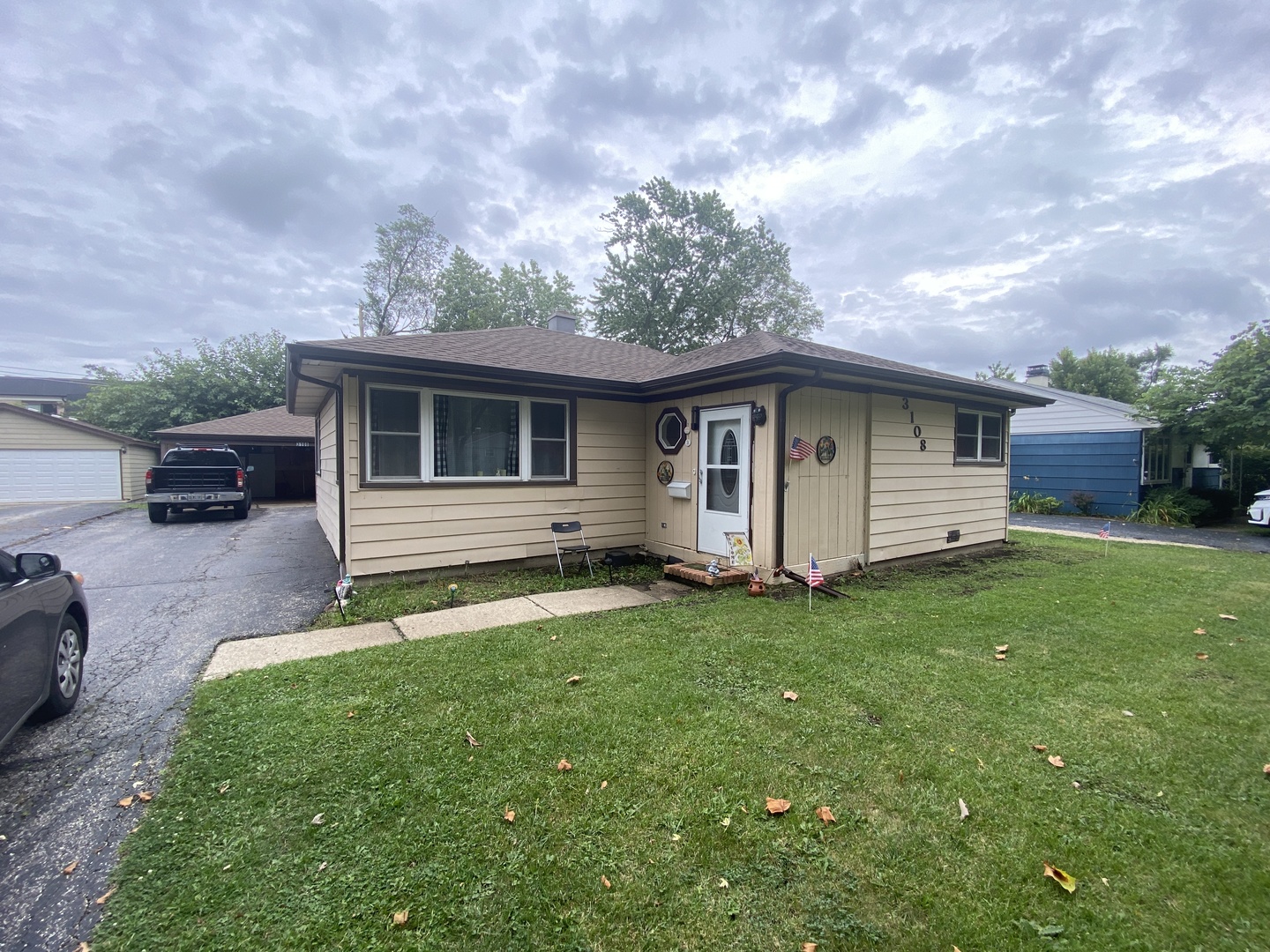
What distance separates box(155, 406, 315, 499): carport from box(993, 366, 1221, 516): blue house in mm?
22878

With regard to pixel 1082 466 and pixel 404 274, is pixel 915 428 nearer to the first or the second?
pixel 1082 466

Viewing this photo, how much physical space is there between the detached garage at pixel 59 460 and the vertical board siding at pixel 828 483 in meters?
21.1

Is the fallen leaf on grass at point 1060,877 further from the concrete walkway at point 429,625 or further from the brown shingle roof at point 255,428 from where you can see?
the brown shingle roof at point 255,428

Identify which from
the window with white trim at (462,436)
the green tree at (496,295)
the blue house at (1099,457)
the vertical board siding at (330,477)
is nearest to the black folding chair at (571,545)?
the window with white trim at (462,436)

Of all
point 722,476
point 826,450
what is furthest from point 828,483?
point 722,476

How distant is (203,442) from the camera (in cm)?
1628

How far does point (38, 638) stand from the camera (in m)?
2.72

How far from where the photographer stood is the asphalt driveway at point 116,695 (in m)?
1.88

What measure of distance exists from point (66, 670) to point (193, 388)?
79.5 feet

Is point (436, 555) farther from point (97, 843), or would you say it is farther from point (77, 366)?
point (77, 366)

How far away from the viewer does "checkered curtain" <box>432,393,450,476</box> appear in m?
6.46

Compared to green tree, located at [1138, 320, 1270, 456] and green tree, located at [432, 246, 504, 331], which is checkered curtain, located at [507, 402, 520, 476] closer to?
green tree, located at [1138, 320, 1270, 456]

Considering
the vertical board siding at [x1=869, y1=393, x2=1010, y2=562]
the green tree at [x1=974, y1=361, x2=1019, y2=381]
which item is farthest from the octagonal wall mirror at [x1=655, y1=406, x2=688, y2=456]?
the green tree at [x1=974, y1=361, x2=1019, y2=381]

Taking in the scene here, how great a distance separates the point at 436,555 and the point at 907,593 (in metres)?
5.78
